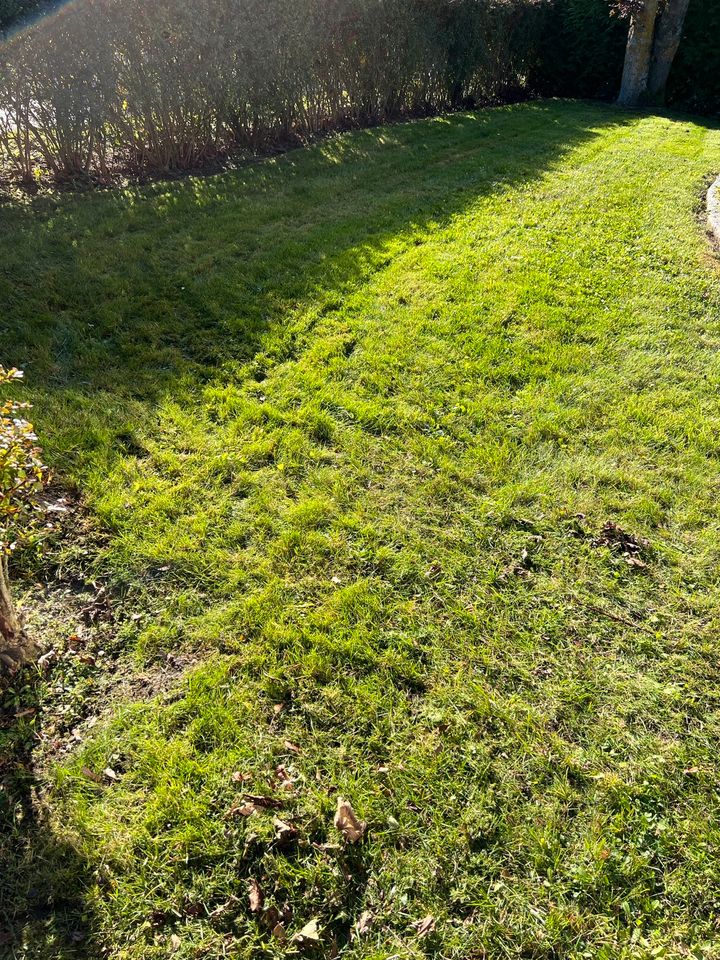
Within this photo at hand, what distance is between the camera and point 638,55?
1435 centimetres

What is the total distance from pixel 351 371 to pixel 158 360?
5.23 feet

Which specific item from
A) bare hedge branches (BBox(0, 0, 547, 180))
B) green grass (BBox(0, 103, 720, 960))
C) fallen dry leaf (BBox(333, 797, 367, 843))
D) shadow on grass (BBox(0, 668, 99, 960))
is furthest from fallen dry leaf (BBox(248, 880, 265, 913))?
bare hedge branches (BBox(0, 0, 547, 180))

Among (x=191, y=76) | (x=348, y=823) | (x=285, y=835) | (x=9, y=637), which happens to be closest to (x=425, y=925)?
(x=348, y=823)

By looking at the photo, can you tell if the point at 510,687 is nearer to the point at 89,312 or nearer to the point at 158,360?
the point at 158,360

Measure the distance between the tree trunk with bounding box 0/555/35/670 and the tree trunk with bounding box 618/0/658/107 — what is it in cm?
1796

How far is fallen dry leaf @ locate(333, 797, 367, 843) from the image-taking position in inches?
82.8

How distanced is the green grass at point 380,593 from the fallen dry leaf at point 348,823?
0.04m

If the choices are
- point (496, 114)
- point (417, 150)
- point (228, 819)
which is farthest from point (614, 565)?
point (496, 114)

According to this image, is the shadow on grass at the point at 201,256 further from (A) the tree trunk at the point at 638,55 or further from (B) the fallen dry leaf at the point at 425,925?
(A) the tree trunk at the point at 638,55

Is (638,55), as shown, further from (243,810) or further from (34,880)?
(34,880)

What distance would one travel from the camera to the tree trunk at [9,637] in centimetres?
249

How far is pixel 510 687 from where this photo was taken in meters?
2.61

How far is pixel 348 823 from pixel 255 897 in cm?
39

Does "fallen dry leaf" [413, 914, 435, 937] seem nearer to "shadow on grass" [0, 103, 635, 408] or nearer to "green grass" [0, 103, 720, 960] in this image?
"green grass" [0, 103, 720, 960]
